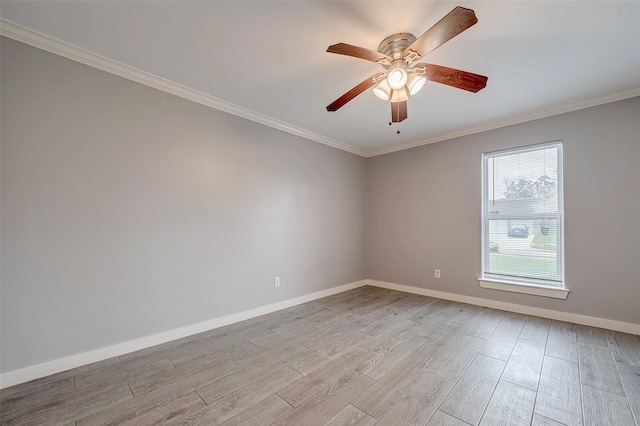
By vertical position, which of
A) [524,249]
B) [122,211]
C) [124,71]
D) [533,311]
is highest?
[124,71]

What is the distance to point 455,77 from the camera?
1815mm

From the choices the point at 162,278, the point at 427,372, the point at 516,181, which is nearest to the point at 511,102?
the point at 516,181

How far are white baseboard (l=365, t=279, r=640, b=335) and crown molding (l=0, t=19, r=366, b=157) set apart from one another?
3.12 m

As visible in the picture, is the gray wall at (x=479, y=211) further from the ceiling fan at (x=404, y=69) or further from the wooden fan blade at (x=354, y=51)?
the wooden fan blade at (x=354, y=51)

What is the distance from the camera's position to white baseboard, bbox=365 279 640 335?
2631mm

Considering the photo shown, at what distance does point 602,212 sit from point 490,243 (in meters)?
1.12

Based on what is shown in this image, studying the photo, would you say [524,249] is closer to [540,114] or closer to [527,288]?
[527,288]

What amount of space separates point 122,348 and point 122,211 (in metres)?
1.17

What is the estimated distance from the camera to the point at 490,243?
11.6 ft

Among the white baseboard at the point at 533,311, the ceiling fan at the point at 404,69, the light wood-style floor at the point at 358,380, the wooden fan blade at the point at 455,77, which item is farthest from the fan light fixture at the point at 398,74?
the white baseboard at the point at 533,311

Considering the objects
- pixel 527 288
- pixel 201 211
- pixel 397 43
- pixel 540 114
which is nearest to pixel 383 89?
pixel 397 43

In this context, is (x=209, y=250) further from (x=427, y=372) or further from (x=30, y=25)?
(x=427, y=372)

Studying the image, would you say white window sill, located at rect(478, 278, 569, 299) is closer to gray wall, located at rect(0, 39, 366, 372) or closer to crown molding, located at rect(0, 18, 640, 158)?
crown molding, located at rect(0, 18, 640, 158)

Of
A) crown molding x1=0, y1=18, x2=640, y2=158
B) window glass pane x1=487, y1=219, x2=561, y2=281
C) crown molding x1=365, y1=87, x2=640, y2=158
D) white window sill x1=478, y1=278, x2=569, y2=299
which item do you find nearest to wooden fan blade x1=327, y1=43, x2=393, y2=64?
crown molding x1=0, y1=18, x2=640, y2=158
